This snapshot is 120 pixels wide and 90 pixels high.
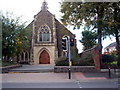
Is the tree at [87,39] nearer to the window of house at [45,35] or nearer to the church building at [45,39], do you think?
the church building at [45,39]

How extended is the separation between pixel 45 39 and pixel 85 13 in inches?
873

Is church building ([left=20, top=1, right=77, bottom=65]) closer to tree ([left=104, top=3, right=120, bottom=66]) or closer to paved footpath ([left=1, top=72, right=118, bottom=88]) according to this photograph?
tree ([left=104, top=3, right=120, bottom=66])

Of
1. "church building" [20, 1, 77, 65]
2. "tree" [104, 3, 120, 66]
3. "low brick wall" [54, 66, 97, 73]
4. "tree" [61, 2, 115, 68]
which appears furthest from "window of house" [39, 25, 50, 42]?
"tree" [104, 3, 120, 66]

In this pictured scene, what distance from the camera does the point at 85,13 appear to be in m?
18.8

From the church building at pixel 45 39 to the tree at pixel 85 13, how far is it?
56.5 ft

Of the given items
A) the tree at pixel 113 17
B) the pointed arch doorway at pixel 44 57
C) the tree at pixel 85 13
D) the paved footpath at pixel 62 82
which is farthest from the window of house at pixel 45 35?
the paved footpath at pixel 62 82

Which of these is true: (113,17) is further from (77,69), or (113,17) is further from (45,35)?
(45,35)

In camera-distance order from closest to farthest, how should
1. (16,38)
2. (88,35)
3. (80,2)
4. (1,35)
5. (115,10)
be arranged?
(115,10), (80,2), (1,35), (16,38), (88,35)

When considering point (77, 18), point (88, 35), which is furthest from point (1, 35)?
point (88, 35)

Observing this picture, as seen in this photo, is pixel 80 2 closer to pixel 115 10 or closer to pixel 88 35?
pixel 115 10

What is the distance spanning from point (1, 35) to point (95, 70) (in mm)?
13844

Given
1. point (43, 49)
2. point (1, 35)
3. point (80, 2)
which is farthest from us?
point (43, 49)

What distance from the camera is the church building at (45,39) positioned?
39094 millimetres

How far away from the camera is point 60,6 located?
2153cm
